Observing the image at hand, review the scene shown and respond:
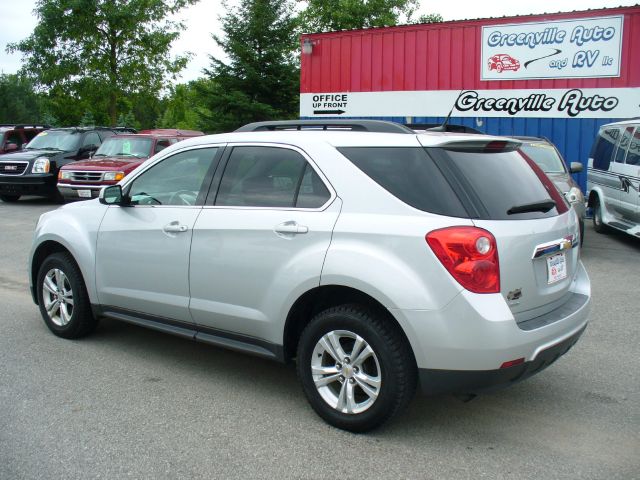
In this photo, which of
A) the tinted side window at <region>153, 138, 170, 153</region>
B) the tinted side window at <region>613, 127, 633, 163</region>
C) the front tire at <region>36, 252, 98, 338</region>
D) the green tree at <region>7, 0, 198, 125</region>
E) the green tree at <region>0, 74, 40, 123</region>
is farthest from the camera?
the green tree at <region>0, 74, 40, 123</region>

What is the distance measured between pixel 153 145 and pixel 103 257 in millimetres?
9836

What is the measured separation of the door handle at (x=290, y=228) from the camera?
3.78m

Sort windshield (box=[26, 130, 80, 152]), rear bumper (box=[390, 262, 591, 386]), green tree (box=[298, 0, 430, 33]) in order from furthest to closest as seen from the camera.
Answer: green tree (box=[298, 0, 430, 33]), windshield (box=[26, 130, 80, 152]), rear bumper (box=[390, 262, 591, 386])

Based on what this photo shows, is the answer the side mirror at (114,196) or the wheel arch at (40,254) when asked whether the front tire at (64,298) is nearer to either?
the wheel arch at (40,254)

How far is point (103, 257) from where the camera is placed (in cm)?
494

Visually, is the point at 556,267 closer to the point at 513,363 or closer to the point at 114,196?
the point at 513,363

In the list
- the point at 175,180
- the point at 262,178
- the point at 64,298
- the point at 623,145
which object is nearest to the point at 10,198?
the point at 64,298

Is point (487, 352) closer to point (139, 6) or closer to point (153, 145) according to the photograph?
point (153, 145)

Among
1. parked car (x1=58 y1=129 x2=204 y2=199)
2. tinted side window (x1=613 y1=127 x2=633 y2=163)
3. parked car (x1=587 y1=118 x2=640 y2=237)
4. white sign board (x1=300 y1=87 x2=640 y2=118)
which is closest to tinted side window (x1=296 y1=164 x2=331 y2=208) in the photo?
parked car (x1=587 y1=118 x2=640 y2=237)

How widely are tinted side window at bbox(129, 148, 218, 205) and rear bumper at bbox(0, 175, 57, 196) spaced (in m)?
11.8

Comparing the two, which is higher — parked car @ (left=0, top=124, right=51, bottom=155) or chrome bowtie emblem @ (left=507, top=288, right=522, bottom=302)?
parked car @ (left=0, top=124, right=51, bottom=155)

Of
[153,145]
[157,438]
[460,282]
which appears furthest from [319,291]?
[153,145]

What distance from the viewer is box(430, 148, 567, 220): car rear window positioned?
11.4 ft

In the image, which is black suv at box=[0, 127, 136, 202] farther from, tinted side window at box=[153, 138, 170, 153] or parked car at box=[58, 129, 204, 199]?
tinted side window at box=[153, 138, 170, 153]
